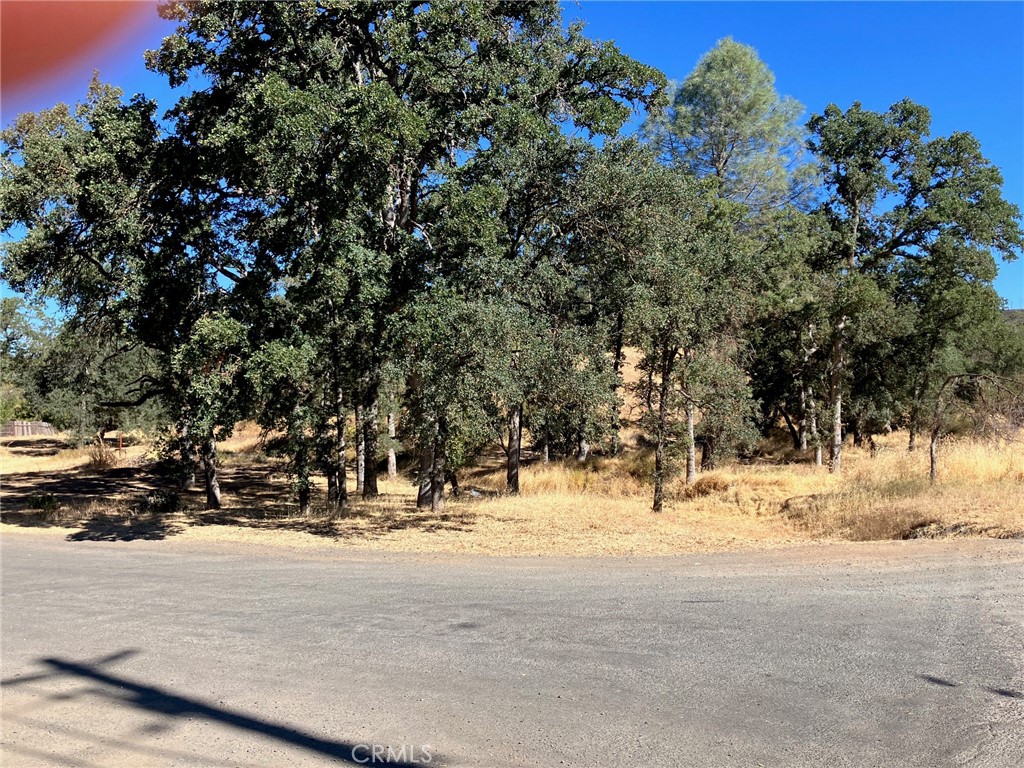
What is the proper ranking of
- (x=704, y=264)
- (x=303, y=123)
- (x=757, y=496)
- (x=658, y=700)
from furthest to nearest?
(x=757, y=496) < (x=704, y=264) < (x=303, y=123) < (x=658, y=700)

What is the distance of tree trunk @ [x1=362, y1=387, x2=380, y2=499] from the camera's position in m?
17.7

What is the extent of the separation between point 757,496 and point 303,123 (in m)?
15.2

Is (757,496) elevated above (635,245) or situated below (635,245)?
below

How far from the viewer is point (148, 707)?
16.1ft

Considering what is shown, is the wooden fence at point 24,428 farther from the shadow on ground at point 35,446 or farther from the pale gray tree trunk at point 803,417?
the pale gray tree trunk at point 803,417

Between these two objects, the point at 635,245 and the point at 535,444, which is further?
the point at 535,444

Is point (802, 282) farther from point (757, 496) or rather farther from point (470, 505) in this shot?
point (470, 505)

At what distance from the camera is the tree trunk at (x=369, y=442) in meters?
17.7

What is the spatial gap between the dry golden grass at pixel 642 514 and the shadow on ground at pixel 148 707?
24.7ft

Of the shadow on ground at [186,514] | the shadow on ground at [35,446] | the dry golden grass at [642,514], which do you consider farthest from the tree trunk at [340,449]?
the shadow on ground at [35,446]

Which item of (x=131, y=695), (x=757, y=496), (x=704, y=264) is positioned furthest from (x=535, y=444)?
(x=131, y=695)

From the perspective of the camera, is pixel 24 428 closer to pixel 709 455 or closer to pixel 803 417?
pixel 709 455

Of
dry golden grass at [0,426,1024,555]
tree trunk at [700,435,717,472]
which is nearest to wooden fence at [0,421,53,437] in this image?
dry golden grass at [0,426,1024,555]

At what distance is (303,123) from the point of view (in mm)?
12328
